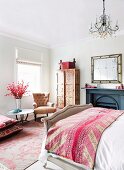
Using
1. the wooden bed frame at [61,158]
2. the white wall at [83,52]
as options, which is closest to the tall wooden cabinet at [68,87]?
the white wall at [83,52]

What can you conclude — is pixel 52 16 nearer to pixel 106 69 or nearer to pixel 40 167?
pixel 106 69

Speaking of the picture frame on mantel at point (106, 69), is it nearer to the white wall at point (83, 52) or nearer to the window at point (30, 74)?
the white wall at point (83, 52)

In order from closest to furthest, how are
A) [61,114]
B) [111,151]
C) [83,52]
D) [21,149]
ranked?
[111,151]
[61,114]
[21,149]
[83,52]

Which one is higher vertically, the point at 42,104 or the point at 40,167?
the point at 42,104

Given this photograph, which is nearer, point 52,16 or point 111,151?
point 111,151

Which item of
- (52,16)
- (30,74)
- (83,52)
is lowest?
(30,74)

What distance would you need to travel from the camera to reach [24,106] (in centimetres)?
518

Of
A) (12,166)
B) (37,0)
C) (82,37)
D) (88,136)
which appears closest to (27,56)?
Result: (82,37)

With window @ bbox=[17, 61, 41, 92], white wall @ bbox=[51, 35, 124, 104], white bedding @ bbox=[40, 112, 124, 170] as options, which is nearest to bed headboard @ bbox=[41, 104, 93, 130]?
white bedding @ bbox=[40, 112, 124, 170]

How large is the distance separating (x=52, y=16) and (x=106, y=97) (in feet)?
9.65

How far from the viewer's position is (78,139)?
5.47ft

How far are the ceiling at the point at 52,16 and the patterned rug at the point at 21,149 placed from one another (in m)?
2.79

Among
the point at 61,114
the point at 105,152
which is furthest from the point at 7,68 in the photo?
the point at 105,152

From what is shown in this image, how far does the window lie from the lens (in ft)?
16.9
